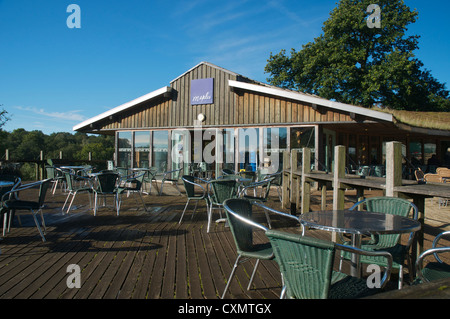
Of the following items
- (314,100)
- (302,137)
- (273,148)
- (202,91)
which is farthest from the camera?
(202,91)

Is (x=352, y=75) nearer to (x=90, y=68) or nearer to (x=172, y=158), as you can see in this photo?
(x=172, y=158)

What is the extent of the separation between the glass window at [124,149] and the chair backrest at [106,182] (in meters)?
6.44

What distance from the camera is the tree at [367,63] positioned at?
62.4 feet

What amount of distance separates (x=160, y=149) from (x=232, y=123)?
300 centimetres

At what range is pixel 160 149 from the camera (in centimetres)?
1097

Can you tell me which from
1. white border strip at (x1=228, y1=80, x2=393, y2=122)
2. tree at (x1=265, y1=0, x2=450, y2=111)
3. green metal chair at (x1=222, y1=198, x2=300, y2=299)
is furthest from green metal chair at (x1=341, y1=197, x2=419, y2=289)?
tree at (x1=265, y1=0, x2=450, y2=111)

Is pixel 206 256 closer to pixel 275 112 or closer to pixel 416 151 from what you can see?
pixel 275 112

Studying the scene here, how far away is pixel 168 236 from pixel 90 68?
4847 millimetres

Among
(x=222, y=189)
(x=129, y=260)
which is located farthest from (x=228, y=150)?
(x=129, y=260)

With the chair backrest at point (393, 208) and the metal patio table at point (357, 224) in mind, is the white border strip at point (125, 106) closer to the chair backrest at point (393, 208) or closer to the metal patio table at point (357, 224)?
the chair backrest at point (393, 208)

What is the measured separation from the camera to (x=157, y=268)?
2.76 m

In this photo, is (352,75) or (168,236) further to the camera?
(352,75)

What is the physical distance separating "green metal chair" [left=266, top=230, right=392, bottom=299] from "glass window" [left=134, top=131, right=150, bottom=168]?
33.4 feet
